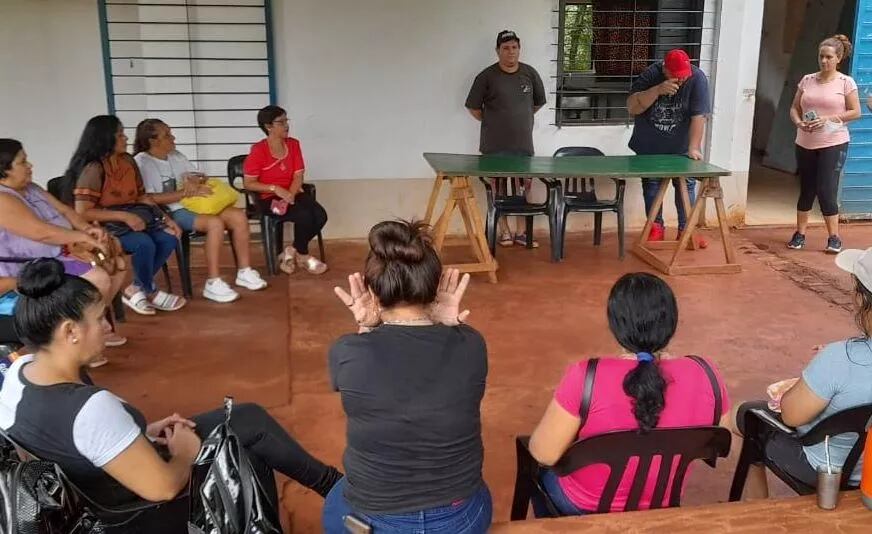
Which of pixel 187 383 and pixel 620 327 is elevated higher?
pixel 620 327

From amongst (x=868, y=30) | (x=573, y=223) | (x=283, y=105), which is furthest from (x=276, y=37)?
(x=868, y=30)

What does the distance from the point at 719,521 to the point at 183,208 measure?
3.75 m

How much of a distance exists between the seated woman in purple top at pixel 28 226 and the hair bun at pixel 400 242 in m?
1.65

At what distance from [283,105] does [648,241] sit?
2.80 m

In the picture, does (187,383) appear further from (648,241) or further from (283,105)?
(648,241)

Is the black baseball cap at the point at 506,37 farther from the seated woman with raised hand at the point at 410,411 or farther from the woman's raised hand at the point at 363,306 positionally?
the seated woman with raised hand at the point at 410,411

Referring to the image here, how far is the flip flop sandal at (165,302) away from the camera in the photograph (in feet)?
15.3

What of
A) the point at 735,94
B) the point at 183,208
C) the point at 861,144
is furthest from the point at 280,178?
the point at 861,144

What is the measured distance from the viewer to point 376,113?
6.17 meters

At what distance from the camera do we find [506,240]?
6180 millimetres

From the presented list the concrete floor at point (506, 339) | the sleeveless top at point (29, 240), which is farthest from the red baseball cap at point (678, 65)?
the sleeveless top at point (29, 240)

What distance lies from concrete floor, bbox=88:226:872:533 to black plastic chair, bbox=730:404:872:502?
47 cm

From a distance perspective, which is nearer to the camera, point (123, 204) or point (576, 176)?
point (123, 204)

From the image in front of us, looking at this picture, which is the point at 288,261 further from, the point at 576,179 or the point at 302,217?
the point at 576,179
